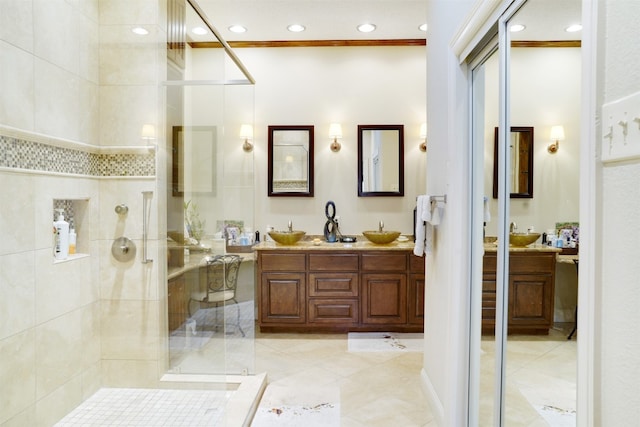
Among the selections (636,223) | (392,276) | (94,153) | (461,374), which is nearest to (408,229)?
(392,276)

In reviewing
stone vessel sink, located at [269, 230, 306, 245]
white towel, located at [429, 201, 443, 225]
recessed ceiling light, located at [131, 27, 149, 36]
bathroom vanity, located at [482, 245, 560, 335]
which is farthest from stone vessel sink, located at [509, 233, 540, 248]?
stone vessel sink, located at [269, 230, 306, 245]

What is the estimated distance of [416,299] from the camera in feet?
12.0

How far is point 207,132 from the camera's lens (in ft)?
9.14

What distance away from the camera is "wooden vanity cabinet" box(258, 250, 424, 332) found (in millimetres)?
3650

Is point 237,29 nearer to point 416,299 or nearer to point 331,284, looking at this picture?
point 331,284

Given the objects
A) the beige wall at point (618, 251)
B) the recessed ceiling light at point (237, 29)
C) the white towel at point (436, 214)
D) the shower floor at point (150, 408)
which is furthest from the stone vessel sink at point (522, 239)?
the recessed ceiling light at point (237, 29)

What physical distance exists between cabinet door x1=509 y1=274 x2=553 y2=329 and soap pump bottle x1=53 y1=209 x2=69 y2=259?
7.61 feet

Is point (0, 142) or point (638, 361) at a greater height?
point (0, 142)

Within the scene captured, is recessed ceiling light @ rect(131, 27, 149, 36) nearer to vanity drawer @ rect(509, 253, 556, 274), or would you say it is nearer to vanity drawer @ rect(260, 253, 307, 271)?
vanity drawer @ rect(260, 253, 307, 271)

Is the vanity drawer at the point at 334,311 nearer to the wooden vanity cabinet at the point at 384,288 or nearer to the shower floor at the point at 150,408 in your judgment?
the wooden vanity cabinet at the point at 384,288

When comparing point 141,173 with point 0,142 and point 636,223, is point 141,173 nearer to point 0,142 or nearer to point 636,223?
point 0,142

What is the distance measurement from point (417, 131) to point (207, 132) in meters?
2.36

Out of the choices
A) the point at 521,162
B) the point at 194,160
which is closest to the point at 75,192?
the point at 194,160

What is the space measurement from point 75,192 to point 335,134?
258 cm
